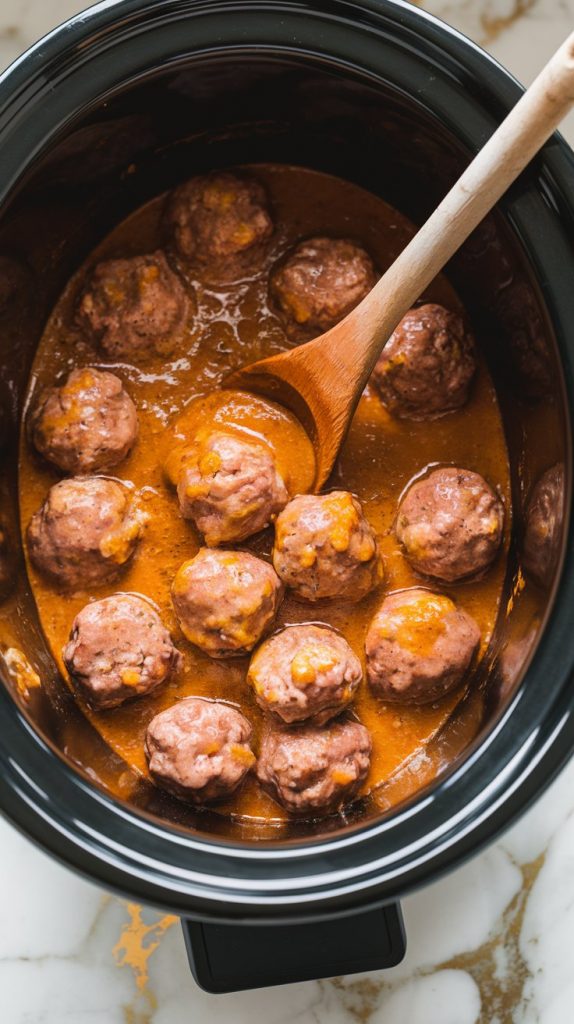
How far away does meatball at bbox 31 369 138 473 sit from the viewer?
2.56 m

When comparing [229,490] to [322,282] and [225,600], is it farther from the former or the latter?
[322,282]

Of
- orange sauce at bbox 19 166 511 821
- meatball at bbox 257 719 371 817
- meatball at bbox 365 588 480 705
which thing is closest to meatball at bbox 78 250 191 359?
orange sauce at bbox 19 166 511 821

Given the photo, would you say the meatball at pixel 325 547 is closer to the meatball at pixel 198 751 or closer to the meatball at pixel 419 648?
the meatball at pixel 419 648

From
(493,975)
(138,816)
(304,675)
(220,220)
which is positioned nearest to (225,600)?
(304,675)

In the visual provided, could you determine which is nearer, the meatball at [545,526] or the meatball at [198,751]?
the meatball at [545,526]

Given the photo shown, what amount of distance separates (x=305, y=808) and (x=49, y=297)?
1417 mm

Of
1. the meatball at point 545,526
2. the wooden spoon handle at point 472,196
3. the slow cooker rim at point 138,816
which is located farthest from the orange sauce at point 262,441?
the slow cooker rim at point 138,816

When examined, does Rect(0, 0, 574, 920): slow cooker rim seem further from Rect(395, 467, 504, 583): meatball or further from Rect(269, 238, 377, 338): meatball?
Rect(269, 238, 377, 338): meatball

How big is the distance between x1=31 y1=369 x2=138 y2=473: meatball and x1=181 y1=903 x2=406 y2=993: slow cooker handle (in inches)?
43.4

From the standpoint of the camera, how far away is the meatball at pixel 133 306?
2617 mm

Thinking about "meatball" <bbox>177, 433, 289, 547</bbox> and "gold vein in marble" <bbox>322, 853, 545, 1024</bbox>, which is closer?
"meatball" <bbox>177, 433, 289, 547</bbox>

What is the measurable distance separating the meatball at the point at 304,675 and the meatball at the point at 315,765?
0.05 metres

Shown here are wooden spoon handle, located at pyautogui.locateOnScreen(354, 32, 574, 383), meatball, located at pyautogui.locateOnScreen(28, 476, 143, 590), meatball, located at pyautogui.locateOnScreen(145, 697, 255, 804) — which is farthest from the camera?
meatball, located at pyautogui.locateOnScreen(28, 476, 143, 590)

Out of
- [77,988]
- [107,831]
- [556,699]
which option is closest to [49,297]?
[107,831]
